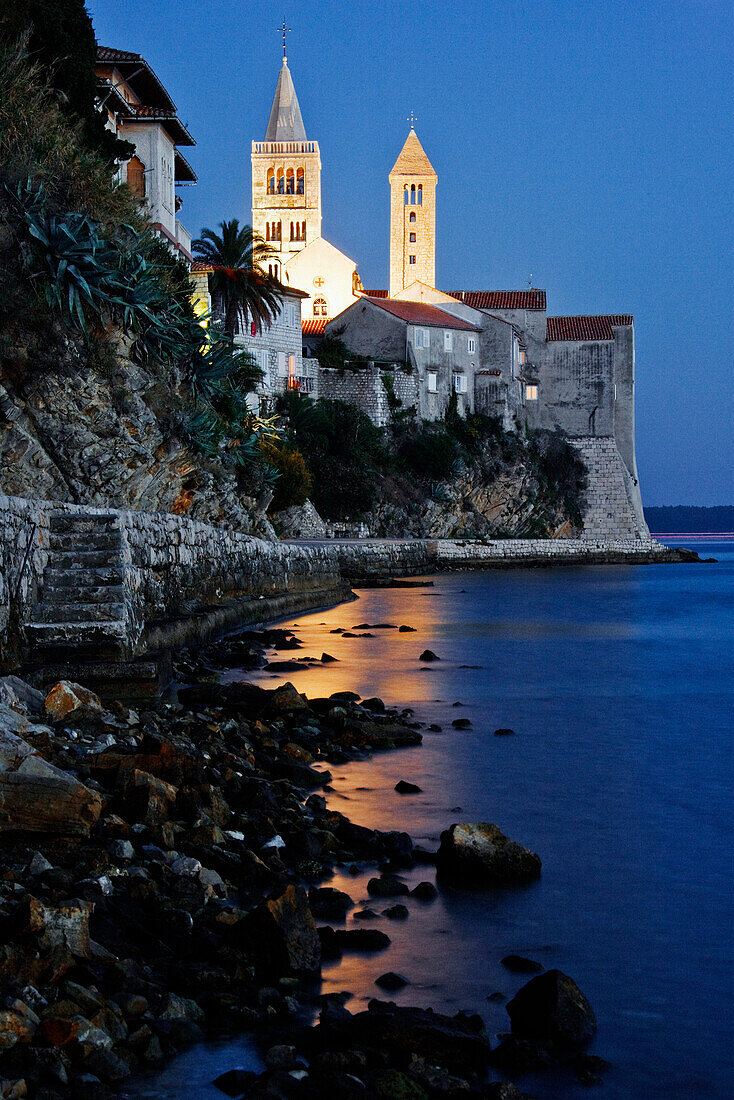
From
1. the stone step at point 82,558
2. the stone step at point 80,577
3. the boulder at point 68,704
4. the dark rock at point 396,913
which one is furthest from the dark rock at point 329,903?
the stone step at point 82,558

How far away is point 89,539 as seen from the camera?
10000 mm

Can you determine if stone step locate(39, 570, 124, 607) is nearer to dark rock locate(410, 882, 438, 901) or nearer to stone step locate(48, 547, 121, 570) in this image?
stone step locate(48, 547, 121, 570)

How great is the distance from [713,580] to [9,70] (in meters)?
43.7

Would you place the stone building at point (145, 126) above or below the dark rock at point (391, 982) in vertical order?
above

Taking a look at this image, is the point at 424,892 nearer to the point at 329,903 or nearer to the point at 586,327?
the point at 329,903

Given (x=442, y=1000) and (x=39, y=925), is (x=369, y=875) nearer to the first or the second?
(x=442, y=1000)

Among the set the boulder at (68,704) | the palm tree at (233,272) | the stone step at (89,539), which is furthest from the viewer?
the palm tree at (233,272)

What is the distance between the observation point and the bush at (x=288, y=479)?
1655 inches

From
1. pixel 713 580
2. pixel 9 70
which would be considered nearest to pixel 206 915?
pixel 9 70

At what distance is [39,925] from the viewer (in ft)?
13.4

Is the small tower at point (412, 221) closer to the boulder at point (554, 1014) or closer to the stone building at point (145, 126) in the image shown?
the stone building at point (145, 126)

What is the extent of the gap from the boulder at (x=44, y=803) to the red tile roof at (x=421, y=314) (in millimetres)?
58074

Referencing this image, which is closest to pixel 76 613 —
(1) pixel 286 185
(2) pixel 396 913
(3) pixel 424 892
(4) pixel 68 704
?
(4) pixel 68 704

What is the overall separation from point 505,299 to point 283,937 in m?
72.0
